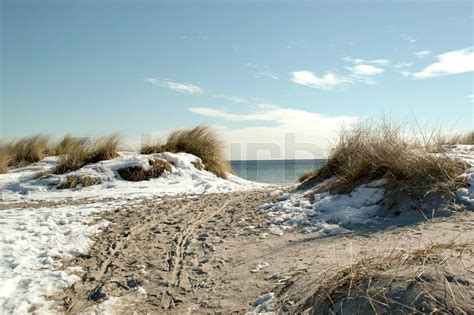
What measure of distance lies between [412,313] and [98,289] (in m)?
2.65

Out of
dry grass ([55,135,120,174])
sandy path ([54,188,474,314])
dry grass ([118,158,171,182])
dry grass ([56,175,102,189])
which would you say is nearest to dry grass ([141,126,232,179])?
dry grass ([55,135,120,174])

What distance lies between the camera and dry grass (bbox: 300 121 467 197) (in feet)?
16.4

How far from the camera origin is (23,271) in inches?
151

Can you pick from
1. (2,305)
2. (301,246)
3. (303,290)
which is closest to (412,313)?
(303,290)

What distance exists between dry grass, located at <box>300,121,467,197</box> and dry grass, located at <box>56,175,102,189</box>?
5.45m

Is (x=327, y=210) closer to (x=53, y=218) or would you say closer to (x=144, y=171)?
(x=53, y=218)

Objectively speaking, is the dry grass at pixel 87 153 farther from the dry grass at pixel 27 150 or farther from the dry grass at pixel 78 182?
the dry grass at pixel 27 150

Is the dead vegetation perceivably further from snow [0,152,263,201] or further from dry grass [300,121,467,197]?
snow [0,152,263,201]

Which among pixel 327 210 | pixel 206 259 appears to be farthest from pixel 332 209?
pixel 206 259

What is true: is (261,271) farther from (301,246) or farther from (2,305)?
(2,305)

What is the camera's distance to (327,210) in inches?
210

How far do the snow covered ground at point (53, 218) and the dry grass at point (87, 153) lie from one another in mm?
399

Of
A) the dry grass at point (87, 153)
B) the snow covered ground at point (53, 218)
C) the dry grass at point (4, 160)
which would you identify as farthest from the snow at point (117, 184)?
the dry grass at point (4, 160)

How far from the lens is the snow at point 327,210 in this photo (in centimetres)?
482
